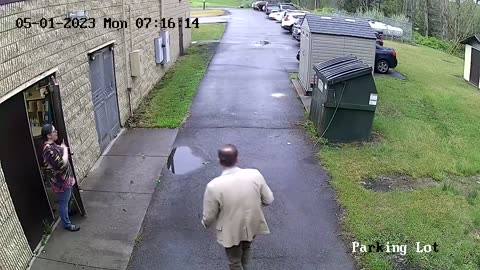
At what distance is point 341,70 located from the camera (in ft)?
34.6

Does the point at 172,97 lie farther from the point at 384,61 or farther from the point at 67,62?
the point at 384,61

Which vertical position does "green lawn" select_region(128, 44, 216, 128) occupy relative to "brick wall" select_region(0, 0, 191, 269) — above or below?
below

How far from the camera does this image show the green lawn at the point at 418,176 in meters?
6.48

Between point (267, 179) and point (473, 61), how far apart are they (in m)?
16.9

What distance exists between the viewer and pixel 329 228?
6977 mm

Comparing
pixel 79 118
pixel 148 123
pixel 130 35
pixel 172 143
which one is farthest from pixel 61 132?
pixel 130 35

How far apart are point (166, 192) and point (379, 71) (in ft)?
46.8

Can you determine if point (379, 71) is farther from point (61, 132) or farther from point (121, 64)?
point (61, 132)

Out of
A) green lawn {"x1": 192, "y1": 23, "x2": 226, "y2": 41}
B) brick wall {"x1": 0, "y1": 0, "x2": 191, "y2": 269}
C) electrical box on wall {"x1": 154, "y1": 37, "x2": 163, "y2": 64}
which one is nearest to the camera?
brick wall {"x1": 0, "y1": 0, "x2": 191, "y2": 269}

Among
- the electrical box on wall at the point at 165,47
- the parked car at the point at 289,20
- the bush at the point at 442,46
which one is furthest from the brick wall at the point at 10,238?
the bush at the point at 442,46

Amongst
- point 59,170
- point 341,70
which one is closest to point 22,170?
point 59,170

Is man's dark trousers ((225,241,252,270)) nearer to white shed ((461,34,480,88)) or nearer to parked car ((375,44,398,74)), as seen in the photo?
parked car ((375,44,398,74))

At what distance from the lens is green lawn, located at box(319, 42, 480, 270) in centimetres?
648

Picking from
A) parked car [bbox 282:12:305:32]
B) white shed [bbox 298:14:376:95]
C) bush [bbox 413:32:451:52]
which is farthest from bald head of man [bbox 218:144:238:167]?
bush [bbox 413:32:451:52]
